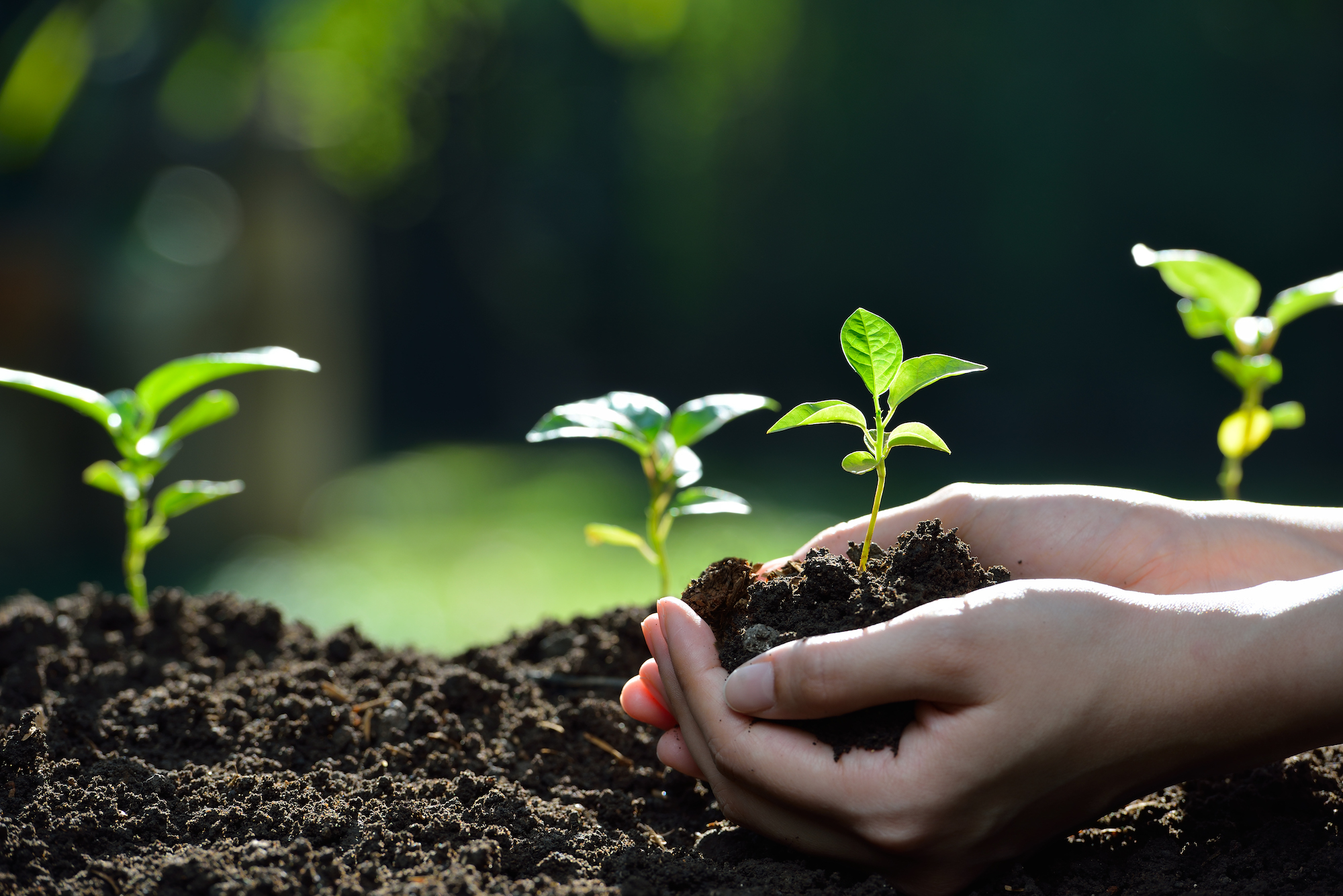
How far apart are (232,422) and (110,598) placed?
2.98 m

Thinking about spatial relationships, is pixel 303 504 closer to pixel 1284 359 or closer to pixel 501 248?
pixel 501 248

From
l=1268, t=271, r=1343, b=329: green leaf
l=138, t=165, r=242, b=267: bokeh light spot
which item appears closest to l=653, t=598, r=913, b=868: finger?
l=1268, t=271, r=1343, b=329: green leaf

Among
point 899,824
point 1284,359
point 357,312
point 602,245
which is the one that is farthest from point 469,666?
point 602,245

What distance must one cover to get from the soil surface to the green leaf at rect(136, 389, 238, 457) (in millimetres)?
275

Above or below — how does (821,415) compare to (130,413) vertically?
below

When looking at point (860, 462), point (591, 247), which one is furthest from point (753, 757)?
point (591, 247)

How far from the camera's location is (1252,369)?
1.49 m

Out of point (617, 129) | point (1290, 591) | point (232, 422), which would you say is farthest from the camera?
point (617, 129)

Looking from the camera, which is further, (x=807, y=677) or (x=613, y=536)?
(x=613, y=536)

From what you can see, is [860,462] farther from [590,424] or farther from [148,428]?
[148,428]

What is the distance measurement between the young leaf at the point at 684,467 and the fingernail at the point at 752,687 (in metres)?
0.41

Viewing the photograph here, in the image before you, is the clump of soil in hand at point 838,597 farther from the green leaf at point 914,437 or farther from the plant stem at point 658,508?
the plant stem at point 658,508

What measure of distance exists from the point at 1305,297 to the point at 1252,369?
0.13m

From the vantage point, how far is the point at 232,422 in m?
4.34
